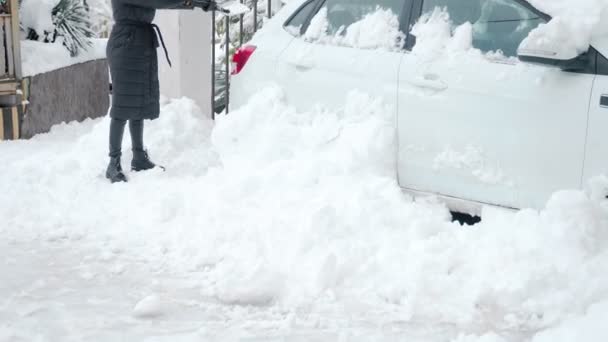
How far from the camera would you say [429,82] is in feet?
16.3

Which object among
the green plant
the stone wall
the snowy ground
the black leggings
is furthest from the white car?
the green plant

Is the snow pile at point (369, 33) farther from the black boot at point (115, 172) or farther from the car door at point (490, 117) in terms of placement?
the black boot at point (115, 172)

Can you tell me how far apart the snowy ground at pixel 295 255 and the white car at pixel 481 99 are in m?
0.14

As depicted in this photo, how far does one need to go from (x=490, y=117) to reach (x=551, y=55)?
21.1 inches

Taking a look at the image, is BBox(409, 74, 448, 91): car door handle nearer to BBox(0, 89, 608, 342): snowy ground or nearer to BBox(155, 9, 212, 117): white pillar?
BBox(0, 89, 608, 342): snowy ground

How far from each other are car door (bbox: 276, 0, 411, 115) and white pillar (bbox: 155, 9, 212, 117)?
210cm

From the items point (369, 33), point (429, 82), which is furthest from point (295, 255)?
point (369, 33)

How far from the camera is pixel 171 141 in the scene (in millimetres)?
7121

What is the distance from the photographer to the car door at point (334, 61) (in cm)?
523

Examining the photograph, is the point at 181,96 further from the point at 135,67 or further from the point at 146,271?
the point at 146,271

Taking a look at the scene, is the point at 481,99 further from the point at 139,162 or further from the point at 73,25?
the point at 73,25

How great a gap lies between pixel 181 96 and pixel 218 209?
95.5 inches

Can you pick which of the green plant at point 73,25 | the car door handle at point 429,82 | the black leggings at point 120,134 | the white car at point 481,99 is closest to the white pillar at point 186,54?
the black leggings at point 120,134

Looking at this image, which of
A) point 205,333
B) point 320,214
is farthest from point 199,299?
point 320,214
